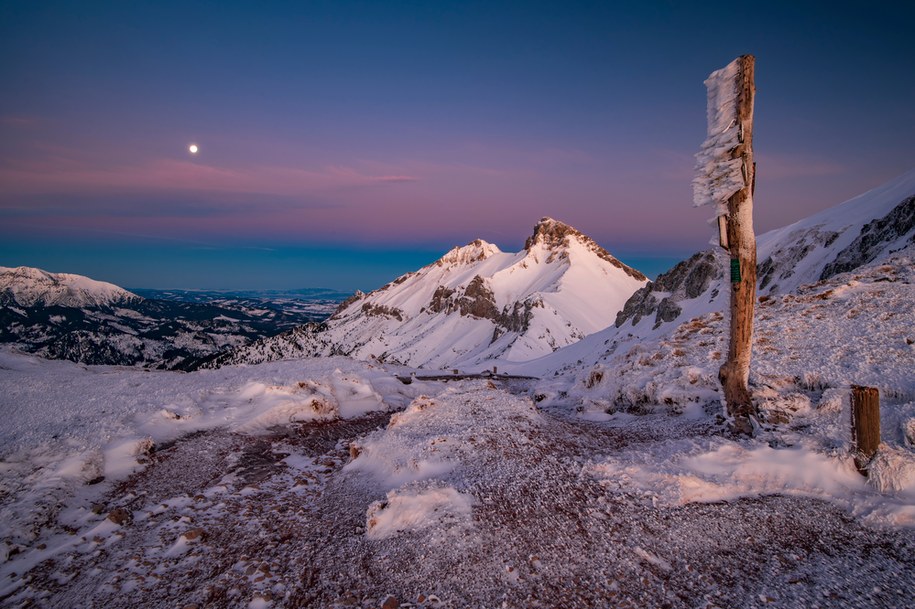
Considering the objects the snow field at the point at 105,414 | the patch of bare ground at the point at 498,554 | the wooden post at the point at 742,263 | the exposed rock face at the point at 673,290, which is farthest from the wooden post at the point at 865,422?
the exposed rock face at the point at 673,290

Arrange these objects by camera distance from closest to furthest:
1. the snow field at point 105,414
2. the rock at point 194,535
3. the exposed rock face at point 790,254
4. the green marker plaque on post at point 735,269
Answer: the rock at point 194,535 < the snow field at point 105,414 < the green marker plaque on post at point 735,269 < the exposed rock face at point 790,254

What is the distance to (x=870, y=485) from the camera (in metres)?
6.96

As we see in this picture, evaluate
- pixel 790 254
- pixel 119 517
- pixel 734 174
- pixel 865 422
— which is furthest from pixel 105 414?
pixel 790 254

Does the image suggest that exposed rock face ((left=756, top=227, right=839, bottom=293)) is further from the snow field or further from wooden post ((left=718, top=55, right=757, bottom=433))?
the snow field

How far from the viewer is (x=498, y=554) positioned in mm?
6086

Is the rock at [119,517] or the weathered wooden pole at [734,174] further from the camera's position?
the weathered wooden pole at [734,174]

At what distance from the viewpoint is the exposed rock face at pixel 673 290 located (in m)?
56.8

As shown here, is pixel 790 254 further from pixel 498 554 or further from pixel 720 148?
pixel 498 554

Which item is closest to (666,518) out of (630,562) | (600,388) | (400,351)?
(630,562)

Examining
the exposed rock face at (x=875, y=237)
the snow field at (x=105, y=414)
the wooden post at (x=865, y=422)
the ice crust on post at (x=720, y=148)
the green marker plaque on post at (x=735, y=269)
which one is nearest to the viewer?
the wooden post at (x=865, y=422)

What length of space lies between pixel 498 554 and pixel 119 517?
669 centimetres

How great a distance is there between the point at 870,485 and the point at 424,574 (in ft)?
24.4

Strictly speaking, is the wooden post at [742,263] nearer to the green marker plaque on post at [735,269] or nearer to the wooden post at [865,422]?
the green marker plaque on post at [735,269]

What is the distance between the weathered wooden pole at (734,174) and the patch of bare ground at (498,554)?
362cm
